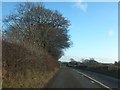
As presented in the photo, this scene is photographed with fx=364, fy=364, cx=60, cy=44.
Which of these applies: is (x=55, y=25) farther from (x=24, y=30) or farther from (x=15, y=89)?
(x=15, y=89)

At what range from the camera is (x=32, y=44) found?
3438 cm

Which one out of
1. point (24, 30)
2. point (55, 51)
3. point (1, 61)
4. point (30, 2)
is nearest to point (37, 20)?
point (30, 2)

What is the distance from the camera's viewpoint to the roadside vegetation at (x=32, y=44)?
18.3m

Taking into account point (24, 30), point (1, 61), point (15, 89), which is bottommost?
point (15, 89)

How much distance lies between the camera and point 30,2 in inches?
2124

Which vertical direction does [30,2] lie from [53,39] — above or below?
above

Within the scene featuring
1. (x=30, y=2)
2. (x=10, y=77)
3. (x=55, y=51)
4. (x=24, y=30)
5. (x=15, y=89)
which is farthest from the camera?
(x=55, y=51)

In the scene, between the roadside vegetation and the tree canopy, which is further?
the tree canopy

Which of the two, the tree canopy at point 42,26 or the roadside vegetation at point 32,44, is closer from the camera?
the roadside vegetation at point 32,44

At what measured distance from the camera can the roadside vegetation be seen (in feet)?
60.0

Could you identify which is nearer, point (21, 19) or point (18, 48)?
point (18, 48)

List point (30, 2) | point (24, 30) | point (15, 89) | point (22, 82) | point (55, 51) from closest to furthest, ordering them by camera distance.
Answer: point (15, 89), point (22, 82), point (24, 30), point (30, 2), point (55, 51)

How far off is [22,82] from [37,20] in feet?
125

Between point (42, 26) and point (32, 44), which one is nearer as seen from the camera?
point (32, 44)
